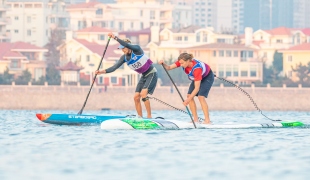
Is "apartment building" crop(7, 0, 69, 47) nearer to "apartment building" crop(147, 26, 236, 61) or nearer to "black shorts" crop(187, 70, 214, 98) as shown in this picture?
"apartment building" crop(147, 26, 236, 61)

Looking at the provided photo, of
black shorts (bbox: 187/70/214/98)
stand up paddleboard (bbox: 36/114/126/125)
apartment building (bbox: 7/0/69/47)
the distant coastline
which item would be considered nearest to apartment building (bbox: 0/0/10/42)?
apartment building (bbox: 7/0/69/47)

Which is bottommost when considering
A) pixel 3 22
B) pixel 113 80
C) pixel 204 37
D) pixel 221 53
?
pixel 113 80

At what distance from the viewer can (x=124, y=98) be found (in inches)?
3396

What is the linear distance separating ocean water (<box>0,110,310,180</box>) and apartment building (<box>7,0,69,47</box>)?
108 metres

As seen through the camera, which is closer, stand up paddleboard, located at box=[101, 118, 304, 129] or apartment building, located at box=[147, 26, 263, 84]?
stand up paddleboard, located at box=[101, 118, 304, 129]

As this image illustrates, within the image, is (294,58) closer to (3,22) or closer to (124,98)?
(124,98)

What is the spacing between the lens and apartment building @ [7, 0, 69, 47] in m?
134

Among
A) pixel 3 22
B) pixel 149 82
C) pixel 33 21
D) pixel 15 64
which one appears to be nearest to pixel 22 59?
pixel 15 64

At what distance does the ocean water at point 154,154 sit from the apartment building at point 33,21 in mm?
107749

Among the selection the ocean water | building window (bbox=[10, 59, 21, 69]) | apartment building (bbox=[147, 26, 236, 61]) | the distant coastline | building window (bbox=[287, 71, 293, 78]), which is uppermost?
apartment building (bbox=[147, 26, 236, 61])

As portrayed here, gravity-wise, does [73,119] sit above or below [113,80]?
above

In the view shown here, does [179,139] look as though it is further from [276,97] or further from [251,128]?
[276,97]

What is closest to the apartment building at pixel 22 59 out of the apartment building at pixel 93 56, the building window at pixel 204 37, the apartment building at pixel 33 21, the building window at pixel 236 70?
the apartment building at pixel 93 56

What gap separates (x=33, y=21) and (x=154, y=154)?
116 metres
